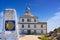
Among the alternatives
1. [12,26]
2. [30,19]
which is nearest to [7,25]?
[12,26]

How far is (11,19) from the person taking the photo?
650 inches

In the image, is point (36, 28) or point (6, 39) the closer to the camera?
point (6, 39)

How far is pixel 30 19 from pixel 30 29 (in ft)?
7.68

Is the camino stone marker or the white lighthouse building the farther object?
the white lighthouse building

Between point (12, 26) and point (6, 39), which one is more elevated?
point (12, 26)

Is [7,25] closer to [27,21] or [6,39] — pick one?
[6,39]

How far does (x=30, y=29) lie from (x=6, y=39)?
83.5 feet

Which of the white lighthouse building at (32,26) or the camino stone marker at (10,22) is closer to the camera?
the camino stone marker at (10,22)

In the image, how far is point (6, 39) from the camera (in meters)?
16.6

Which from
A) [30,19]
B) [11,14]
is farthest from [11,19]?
[30,19]

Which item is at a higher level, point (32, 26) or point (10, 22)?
point (10, 22)

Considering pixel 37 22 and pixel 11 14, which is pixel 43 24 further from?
pixel 11 14

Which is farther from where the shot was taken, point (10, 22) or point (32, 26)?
point (32, 26)

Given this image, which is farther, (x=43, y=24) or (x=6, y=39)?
(x=43, y=24)
